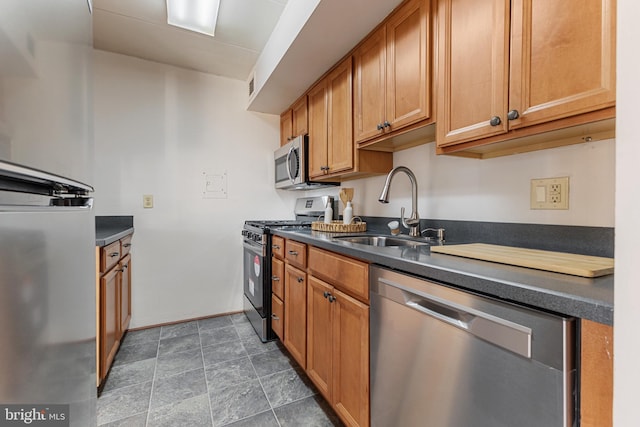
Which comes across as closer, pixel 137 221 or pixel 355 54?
pixel 355 54

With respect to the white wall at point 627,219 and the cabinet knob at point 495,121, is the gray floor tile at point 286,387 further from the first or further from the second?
the cabinet knob at point 495,121

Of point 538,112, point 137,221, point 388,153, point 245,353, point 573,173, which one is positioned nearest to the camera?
point 538,112

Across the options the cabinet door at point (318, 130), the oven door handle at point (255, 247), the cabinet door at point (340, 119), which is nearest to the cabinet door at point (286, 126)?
the cabinet door at point (318, 130)

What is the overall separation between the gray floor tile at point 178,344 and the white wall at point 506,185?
1795 mm

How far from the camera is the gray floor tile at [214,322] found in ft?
8.10

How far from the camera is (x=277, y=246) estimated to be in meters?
2.00

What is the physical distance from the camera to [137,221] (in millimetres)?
2400

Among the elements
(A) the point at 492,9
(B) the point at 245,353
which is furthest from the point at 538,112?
(B) the point at 245,353

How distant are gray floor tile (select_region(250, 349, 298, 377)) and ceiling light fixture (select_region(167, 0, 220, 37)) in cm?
238

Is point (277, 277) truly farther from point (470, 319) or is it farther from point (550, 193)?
point (550, 193)

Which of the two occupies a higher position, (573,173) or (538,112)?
(538,112)

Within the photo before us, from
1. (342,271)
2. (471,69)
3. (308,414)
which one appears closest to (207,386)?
(308,414)

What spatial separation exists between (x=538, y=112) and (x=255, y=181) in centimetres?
242

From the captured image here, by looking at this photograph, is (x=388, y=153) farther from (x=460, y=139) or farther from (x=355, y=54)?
(x=460, y=139)
